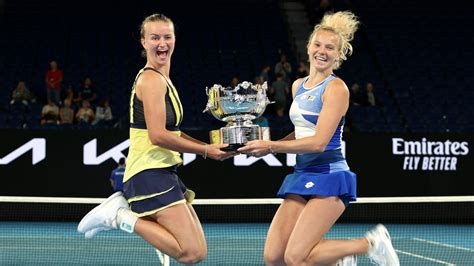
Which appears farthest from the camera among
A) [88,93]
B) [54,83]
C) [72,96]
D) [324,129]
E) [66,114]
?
[54,83]

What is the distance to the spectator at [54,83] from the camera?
56.9 feet

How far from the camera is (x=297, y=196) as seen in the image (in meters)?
6.21

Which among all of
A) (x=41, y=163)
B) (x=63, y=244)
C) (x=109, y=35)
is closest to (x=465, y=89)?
(x=109, y=35)

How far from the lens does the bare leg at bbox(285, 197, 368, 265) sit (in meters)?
5.86

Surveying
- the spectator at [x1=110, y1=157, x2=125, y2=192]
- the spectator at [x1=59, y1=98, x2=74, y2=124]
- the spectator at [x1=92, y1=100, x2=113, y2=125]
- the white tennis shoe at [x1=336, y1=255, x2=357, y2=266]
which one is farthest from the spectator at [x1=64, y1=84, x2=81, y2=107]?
the white tennis shoe at [x1=336, y1=255, x2=357, y2=266]

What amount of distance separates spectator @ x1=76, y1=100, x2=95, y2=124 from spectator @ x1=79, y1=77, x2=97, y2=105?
72cm

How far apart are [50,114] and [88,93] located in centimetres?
137

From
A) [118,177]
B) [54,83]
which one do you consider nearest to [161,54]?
[118,177]

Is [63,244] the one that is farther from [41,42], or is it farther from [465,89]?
[465,89]

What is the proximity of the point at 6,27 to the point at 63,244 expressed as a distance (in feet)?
36.5

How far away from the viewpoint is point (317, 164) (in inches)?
239

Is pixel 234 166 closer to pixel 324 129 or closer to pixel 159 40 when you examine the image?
pixel 159 40

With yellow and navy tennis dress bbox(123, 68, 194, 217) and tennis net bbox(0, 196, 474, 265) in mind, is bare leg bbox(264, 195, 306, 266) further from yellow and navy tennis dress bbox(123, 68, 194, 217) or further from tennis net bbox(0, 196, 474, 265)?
tennis net bbox(0, 196, 474, 265)

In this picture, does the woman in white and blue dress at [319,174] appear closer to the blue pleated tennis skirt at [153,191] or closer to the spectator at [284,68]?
the blue pleated tennis skirt at [153,191]
